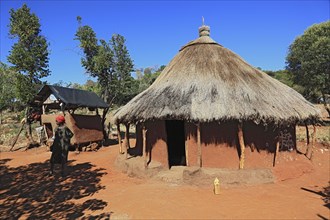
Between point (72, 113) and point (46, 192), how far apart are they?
7.46 meters

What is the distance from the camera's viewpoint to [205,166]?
9.97m

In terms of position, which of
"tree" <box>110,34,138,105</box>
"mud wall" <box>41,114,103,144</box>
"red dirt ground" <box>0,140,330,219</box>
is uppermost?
"tree" <box>110,34,138,105</box>

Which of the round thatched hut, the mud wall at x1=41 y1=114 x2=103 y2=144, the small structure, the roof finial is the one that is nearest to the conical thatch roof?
the round thatched hut

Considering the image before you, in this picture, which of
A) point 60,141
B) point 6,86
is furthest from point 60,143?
point 6,86

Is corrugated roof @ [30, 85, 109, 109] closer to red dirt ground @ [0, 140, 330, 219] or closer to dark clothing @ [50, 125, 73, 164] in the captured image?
red dirt ground @ [0, 140, 330, 219]

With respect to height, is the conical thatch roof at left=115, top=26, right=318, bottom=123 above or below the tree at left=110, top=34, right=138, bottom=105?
below

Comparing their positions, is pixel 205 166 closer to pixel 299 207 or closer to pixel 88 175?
pixel 299 207

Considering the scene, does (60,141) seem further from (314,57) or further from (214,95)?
(314,57)

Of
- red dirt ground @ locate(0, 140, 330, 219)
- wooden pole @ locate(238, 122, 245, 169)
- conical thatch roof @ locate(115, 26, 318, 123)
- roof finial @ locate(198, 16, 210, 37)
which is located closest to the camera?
red dirt ground @ locate(0, 140, 330, 219)

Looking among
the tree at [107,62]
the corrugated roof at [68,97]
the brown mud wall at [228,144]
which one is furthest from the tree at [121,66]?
the brown mud wall at [228,144]

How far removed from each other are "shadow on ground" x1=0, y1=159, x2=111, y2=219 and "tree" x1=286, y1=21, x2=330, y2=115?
1878 cm

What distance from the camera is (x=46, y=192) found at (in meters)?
8.35

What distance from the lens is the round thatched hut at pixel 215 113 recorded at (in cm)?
961

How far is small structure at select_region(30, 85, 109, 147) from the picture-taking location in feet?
47.7
